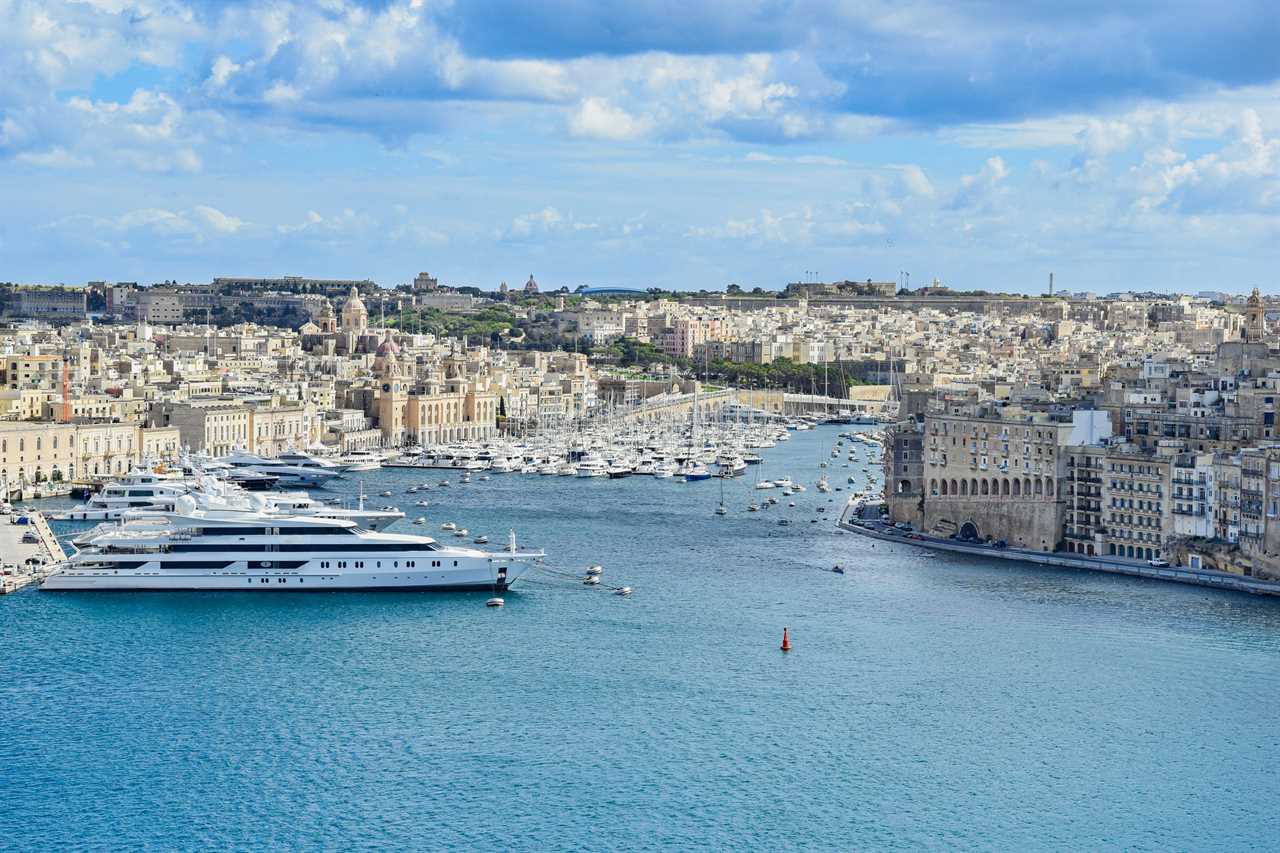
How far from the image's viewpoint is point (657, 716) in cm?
1817

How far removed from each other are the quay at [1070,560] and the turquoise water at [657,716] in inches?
17.5

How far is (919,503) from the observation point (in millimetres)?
30516

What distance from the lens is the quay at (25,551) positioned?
79.6 ft

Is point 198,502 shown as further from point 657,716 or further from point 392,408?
point 392,408

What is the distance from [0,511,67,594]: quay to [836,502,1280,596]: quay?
1255cm

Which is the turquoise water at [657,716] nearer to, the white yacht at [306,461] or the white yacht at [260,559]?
the white yacht at [260,559]

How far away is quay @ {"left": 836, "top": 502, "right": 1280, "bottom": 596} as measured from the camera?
2459cm

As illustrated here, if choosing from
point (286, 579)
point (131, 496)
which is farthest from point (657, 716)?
point (131, 496)

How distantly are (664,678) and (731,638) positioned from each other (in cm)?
217

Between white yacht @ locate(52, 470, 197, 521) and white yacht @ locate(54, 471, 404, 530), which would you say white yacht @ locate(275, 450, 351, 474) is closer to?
white yacht @ locate(54, 471, 404, 530)

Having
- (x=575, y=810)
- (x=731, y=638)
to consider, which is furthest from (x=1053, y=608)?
(x=575, y=810)

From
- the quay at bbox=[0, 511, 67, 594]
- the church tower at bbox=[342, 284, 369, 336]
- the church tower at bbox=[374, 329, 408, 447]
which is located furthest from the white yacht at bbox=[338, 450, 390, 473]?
the church tower at bbox=[342, 284, 369, 336]

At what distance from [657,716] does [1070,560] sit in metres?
10.6

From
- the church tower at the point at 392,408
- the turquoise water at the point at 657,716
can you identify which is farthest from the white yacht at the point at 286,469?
the turquoise water at the point at 657,716
